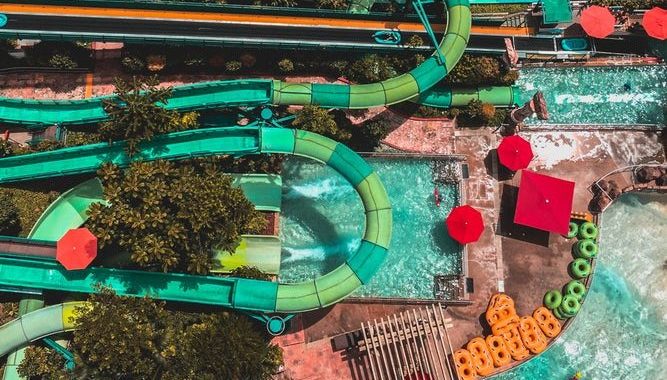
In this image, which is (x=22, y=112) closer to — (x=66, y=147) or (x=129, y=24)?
(x=66, y=147)

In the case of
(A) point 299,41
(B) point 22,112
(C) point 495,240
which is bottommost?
(C) point 495,240

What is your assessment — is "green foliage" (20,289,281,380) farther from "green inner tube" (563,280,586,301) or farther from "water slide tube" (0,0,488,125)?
"green inner tube" (563,280,586,301)

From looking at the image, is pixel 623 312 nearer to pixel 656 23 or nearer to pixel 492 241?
pixel 492 241

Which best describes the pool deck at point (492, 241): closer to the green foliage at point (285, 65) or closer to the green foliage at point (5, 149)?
the green foliage at point (285, 65)

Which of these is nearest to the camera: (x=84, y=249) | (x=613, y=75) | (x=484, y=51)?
(x=84, y=249)

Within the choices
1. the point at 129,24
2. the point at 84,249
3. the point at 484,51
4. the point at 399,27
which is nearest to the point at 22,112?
the point at 129,24

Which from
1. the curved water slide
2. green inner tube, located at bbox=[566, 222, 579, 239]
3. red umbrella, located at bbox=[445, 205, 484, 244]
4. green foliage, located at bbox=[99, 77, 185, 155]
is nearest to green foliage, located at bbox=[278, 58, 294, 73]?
green foliage, located at bbox=[99, 77, 185, 155]

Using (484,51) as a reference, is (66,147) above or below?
below
